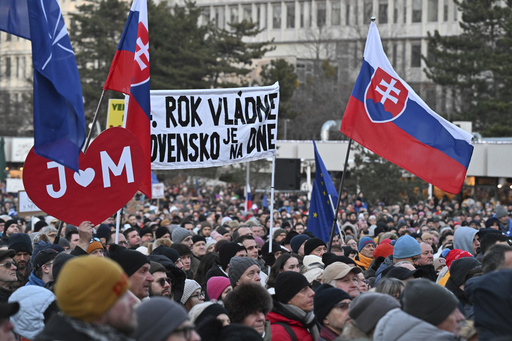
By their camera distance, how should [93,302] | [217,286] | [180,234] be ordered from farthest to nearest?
[180,234] < [217,286] < [93,302]

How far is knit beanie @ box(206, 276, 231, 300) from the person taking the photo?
274 inches

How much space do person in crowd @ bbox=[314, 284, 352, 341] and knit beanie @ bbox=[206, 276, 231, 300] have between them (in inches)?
45.6

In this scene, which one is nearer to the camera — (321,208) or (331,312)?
(331,312)

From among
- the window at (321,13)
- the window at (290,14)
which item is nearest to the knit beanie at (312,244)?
the window at (321,13)

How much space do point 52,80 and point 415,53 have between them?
269 feet

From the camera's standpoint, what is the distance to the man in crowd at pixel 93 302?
364cm

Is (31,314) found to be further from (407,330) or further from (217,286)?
(407,330)

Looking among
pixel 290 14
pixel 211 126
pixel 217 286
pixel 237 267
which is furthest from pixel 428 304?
pixel 290 14

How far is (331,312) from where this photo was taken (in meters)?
5.85

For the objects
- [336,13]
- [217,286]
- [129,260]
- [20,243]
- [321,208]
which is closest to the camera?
[129,260]

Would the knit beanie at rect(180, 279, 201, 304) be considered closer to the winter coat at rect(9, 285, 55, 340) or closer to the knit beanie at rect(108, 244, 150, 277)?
the knit beanie at rect(108, 244, 150, 277)

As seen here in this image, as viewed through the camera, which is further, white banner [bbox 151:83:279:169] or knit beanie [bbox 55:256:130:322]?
white banner [bbox 151:83:279:169]

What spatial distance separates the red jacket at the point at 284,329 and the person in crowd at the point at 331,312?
118 mm

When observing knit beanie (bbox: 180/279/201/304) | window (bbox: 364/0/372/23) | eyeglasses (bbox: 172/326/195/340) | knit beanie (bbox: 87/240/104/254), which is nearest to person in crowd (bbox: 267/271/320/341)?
knit beanie (bbox: 180/279/201/304)
